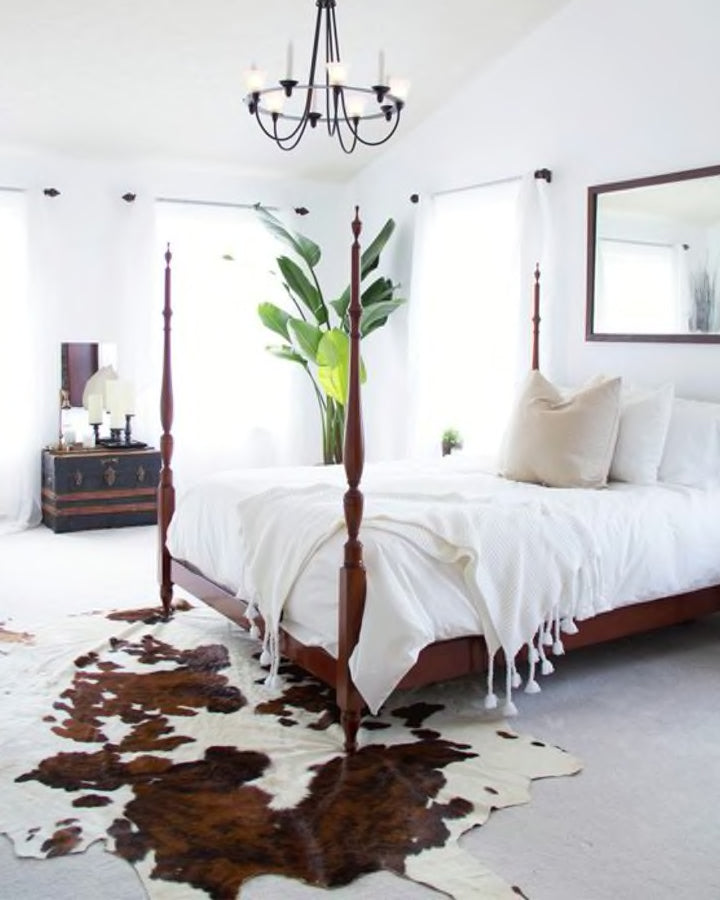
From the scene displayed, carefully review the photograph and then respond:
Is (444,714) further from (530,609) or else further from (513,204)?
(513,204)

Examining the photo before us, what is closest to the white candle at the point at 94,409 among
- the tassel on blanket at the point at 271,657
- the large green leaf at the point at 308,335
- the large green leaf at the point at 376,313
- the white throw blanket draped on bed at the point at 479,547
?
the large green leaf at the point at 308,335

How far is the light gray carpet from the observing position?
2328 millimetres

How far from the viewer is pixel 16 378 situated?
644 centimetres

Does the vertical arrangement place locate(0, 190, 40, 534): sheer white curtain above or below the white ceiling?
below

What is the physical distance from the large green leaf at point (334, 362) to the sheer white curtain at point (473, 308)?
60cm

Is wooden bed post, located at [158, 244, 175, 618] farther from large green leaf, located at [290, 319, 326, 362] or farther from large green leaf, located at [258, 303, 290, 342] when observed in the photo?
large green leaf, located at [258, 303, 290, 342]

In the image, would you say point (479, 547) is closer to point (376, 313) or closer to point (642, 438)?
point (642, 438)

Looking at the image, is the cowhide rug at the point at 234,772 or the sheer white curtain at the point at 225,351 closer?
the cowhide rug at the point at 234,772

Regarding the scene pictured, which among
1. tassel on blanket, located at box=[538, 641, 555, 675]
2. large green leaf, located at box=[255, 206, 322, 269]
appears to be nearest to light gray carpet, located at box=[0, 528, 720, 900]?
tassel on blanket, located at box=[538, 641, 555, 675]

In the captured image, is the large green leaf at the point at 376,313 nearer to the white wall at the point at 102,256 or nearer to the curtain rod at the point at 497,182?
the curtain rod at the point at 497,182

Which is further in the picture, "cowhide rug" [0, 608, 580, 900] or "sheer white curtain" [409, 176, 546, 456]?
"sheer white curtain" [409, 176, 546, 456]

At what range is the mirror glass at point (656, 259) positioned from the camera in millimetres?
4648

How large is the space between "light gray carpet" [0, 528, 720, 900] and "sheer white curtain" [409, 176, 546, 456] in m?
1.97

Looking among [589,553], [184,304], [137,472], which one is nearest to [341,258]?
[184,304]
